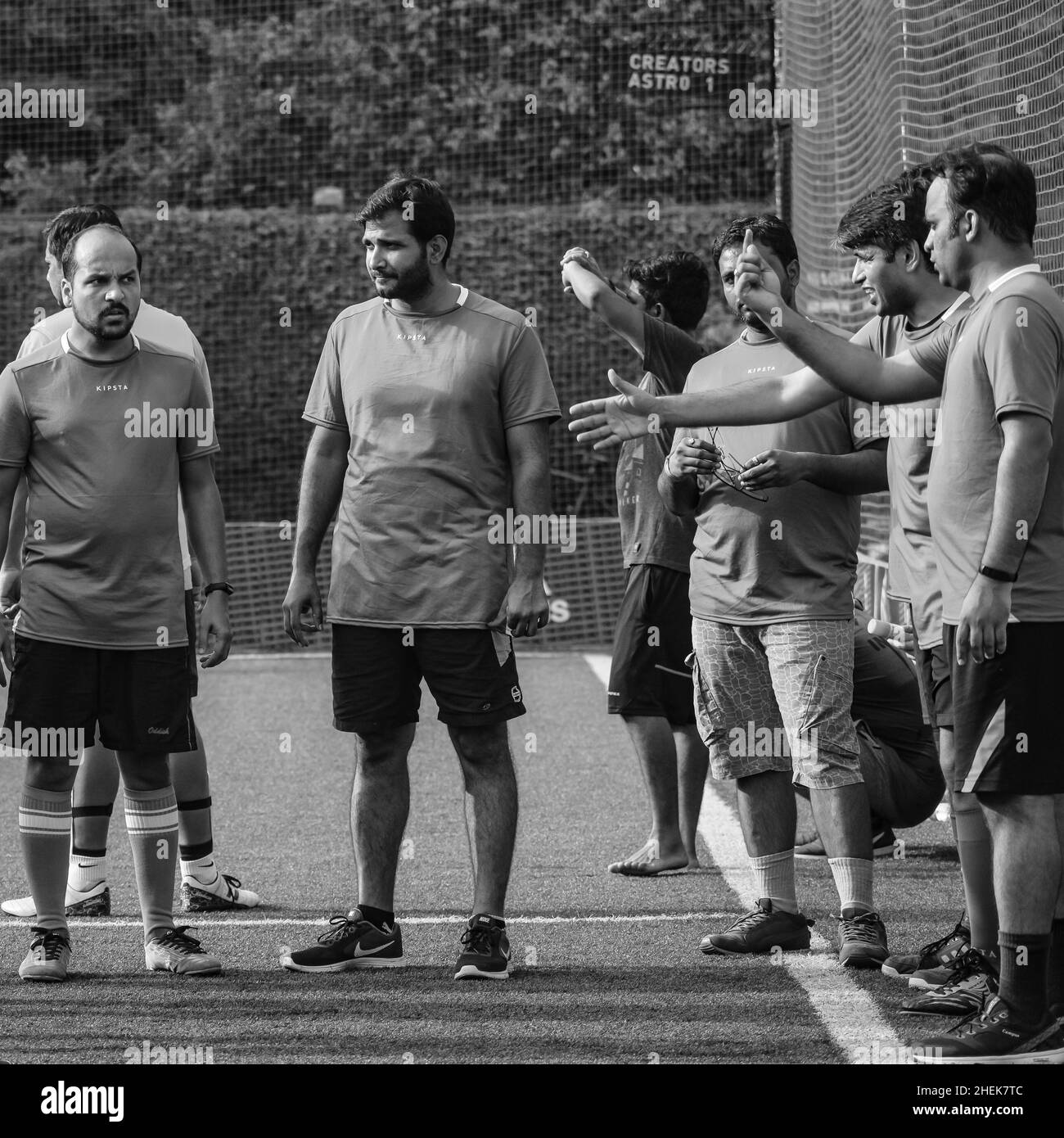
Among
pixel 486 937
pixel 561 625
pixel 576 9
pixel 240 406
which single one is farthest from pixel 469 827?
pixel 576 9

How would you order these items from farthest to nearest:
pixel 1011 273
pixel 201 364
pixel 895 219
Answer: pixel 201 364 → pixel 895 219 → pixel 1011 273

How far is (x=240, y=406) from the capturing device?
1669 centimetres

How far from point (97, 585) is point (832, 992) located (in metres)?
2.17

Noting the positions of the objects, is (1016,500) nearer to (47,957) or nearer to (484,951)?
(484,951)

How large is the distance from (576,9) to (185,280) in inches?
230

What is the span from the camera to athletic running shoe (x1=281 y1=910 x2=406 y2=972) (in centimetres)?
474

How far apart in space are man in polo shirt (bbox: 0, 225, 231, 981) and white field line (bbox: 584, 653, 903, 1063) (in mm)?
1572

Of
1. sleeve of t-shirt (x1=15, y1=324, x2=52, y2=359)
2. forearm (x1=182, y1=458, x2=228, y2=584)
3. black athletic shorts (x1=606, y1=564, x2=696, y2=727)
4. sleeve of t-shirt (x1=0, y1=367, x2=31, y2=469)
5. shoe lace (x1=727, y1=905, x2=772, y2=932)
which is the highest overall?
sleeve of t-shirt (x1=15, y1=324, x2=52, y2=359)

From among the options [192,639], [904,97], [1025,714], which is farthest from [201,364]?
[904,97]

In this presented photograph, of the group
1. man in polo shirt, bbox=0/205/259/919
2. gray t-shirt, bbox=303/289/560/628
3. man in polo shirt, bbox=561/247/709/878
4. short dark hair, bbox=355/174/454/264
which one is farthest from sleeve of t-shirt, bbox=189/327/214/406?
man in polo shirt, bbox=561/247/709/878

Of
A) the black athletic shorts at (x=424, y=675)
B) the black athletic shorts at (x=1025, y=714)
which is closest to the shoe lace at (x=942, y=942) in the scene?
the black athletic shorts at (x=1025, y=714)

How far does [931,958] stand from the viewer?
470cm

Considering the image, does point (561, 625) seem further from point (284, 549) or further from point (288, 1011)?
point (288, 1011)

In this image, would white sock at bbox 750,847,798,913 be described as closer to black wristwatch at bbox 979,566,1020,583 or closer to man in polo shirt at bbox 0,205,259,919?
black wristwatch at bbox 979,566,1020,583
